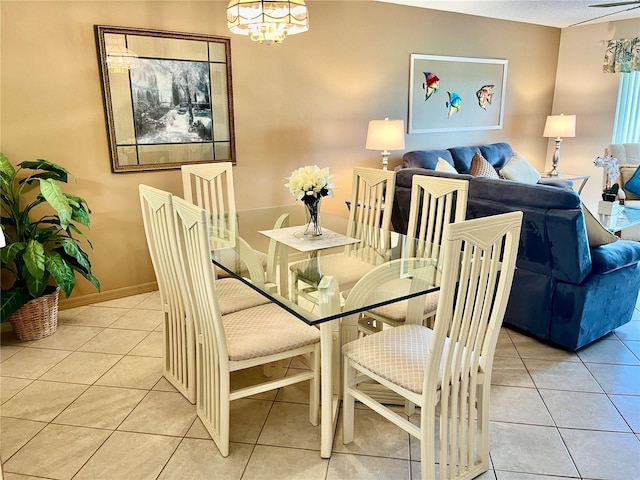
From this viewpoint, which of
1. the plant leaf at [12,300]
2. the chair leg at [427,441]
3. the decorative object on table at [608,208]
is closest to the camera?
the chair leg at [427,441]

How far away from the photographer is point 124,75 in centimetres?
331

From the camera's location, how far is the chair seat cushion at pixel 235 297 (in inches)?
90.7

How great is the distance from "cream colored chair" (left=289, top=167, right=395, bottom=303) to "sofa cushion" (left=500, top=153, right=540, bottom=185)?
7.99 ft

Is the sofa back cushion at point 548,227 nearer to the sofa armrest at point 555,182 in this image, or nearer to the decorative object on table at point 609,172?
the decorative object on table at point 609,172

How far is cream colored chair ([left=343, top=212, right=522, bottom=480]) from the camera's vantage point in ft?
4.85

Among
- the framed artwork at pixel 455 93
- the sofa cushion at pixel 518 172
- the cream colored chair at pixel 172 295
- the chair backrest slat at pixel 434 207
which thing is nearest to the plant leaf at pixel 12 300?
the cream colored chair at pixel 172 295

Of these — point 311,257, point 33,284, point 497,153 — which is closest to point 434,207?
point 311,257

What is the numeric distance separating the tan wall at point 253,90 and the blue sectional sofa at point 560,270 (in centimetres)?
181

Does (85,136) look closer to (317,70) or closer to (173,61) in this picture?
(173,61)

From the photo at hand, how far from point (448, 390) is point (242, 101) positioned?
2.99 m

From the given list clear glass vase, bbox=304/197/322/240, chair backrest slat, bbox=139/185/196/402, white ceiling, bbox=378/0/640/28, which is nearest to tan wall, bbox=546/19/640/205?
white ceiling, bbox=378/0/640/28

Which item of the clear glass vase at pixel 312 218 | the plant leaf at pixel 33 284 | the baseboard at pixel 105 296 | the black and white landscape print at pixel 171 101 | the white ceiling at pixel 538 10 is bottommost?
the baseboard at pixel 105 296

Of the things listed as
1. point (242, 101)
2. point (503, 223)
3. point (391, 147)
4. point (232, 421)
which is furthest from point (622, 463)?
point (242, 101)

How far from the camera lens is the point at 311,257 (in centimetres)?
229
